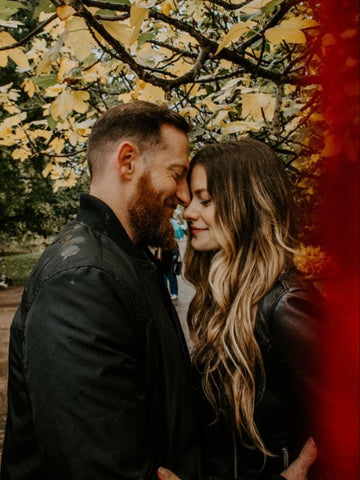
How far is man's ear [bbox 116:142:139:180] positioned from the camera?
1.78 m

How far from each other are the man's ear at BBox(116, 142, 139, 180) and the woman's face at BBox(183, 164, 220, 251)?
47cm

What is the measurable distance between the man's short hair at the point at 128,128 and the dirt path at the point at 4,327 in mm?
3723

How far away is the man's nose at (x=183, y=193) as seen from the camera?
6.78 feet

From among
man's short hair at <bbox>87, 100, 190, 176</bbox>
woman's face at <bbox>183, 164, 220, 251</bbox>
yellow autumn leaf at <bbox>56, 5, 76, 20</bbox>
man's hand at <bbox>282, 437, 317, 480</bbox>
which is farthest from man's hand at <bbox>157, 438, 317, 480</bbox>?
yellow autumn leaf at <bbox>56, 5, 76, 20</bbox>

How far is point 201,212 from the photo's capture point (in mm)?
2197

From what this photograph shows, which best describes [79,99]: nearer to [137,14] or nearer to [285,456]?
[137,14]

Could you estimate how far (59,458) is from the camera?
1203 millimetres

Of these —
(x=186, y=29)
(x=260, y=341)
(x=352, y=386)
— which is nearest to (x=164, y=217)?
(x=260, y=341)

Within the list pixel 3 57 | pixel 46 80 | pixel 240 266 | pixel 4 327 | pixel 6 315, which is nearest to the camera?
pixel 3 57

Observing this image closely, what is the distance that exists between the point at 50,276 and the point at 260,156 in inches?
50.1

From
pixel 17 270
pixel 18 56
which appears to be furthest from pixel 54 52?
pixel 17 270

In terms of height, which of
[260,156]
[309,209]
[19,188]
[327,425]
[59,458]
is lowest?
[19,188]

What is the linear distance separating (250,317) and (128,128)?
0.97 m

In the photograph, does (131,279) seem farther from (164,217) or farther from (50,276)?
(164,217)
